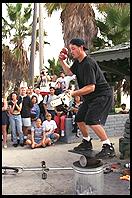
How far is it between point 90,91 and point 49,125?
15.5 feet

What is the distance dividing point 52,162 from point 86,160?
2.59 meters

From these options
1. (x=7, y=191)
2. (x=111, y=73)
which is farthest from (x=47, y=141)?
(x=7, y=191)

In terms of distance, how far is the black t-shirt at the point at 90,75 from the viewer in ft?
13.7

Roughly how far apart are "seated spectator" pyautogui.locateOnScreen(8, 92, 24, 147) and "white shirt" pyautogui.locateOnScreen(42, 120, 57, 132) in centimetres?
66

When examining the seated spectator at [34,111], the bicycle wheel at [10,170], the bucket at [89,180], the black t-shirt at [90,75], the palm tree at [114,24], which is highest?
the palm tree at [114,24]

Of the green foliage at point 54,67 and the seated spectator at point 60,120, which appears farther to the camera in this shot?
the green foliage at point 54,67

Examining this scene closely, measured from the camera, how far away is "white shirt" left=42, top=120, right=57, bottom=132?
8.69 m

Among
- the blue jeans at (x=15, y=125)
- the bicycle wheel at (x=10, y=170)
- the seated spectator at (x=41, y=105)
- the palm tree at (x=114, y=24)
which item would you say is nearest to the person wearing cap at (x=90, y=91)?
the palm tree at (x=114, y=24)

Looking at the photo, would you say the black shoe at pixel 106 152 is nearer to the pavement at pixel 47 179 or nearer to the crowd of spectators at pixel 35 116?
the pavement at pixel 47 179

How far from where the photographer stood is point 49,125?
28.7 ft

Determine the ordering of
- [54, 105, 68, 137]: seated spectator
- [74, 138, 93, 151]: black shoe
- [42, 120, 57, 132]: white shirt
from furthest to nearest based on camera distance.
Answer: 1. [54, 105, 68, 137]: seated spectator
2. [42, 120, 57, 132]: white shirt
3. [74, 138, 93, 151]: black shoe

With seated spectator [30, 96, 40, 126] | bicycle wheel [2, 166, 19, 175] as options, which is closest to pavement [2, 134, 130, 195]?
bicycle wheel [2, 166, 19, 175]

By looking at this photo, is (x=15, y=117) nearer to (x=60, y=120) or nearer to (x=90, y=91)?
(x=60, y=120)

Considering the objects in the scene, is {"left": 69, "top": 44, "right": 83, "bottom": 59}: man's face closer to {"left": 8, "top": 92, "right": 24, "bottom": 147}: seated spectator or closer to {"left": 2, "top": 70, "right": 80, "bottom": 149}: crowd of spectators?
{"left": 2, "top": 70, "right": 80, "bottom": 149}: crowd of spectators
